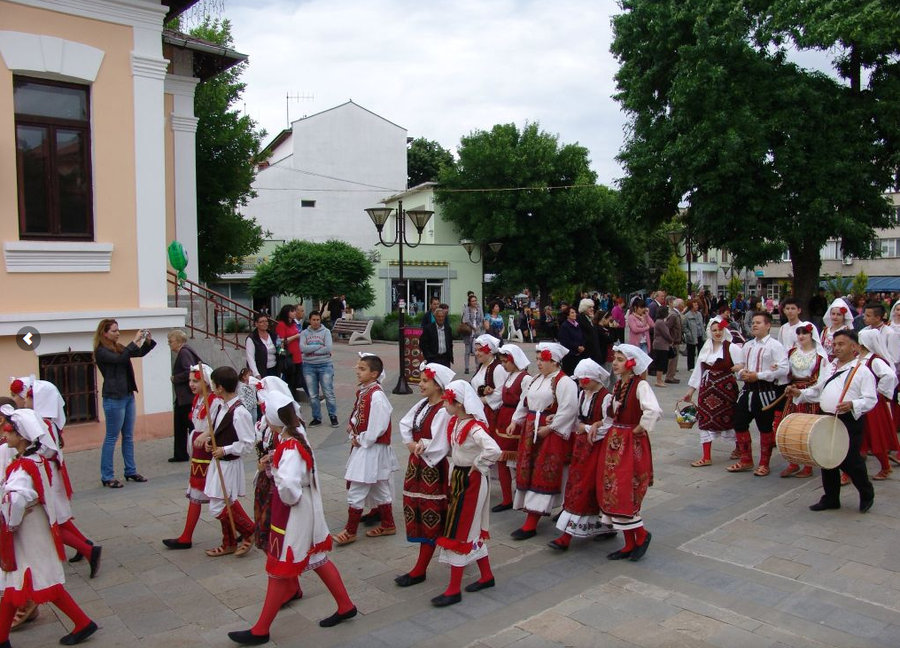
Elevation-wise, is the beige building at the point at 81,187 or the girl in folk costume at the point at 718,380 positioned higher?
the beige building at the point at 81,187

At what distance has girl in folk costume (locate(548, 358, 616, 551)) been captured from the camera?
241 inches

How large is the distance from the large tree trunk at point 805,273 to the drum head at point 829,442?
1565 cm

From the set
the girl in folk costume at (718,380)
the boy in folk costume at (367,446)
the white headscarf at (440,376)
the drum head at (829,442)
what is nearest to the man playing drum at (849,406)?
the drum head at (829,442)

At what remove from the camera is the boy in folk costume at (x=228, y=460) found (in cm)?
596

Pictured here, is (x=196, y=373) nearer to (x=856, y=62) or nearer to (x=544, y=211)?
(x=856, y=62)

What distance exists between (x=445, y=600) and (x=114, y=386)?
504 centimetres

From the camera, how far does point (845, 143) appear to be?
63.2ft

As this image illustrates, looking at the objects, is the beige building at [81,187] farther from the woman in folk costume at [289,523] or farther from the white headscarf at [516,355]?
the woman in folk costume at [289,523]

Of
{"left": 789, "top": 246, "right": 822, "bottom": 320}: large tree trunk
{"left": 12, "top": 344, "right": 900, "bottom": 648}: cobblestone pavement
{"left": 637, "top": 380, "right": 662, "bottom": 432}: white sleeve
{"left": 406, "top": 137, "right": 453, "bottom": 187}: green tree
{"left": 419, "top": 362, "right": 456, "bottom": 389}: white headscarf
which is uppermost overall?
{"left": 406, "top": 137, "right": 453, "bottom": 187}: green tree

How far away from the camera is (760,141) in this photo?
19.2 metres

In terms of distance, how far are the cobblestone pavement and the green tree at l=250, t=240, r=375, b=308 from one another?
22.4 meters

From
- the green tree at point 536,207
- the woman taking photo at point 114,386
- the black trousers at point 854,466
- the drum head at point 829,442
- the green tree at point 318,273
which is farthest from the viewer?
the green tree at point 536,207

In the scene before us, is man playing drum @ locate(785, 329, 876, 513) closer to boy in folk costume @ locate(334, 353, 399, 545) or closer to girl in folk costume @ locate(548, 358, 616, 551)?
girl in folk costume @ locate(548, 358, 616, 551)

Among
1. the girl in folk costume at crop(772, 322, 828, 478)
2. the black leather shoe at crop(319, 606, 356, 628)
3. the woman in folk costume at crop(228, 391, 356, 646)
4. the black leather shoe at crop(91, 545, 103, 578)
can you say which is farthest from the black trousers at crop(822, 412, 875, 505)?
the black leather shoe at crop(91, 545, 103, 578)
